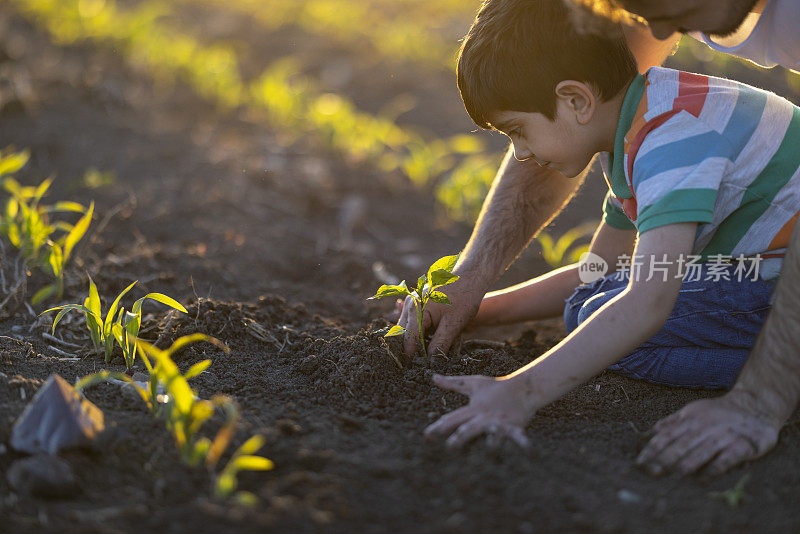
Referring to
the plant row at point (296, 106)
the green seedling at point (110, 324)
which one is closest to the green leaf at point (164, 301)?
the green seedling at point (110, 324)

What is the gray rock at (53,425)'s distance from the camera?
5.03 ft

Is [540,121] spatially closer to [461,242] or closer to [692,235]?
[692,235]

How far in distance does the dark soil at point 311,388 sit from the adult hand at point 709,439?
0.12 feet

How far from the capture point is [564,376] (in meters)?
1.66

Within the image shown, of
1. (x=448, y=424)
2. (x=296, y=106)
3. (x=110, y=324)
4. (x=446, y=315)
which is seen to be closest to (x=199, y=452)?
(x=448, y=424)

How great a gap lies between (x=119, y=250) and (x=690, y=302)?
Answer: 228cm

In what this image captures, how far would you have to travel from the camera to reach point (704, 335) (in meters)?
2.22

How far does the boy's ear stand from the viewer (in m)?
1.96

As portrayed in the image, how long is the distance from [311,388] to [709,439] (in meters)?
1.03

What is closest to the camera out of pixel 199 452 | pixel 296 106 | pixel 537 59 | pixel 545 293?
pixel 199 452

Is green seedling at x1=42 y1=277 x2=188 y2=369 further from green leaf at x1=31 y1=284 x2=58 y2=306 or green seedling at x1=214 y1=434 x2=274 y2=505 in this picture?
green seedling at x1=214 y1=434 x2=274 y2=505

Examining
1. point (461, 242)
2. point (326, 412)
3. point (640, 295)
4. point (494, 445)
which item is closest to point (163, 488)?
point (326, 412)

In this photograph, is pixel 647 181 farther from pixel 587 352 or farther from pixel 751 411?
pixel 751 411

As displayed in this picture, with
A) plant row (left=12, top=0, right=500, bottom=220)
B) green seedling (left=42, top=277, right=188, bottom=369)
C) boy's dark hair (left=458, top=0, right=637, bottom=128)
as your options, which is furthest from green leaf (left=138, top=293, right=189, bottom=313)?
plant row (left=12, top=0, right=500, bottom=220)
